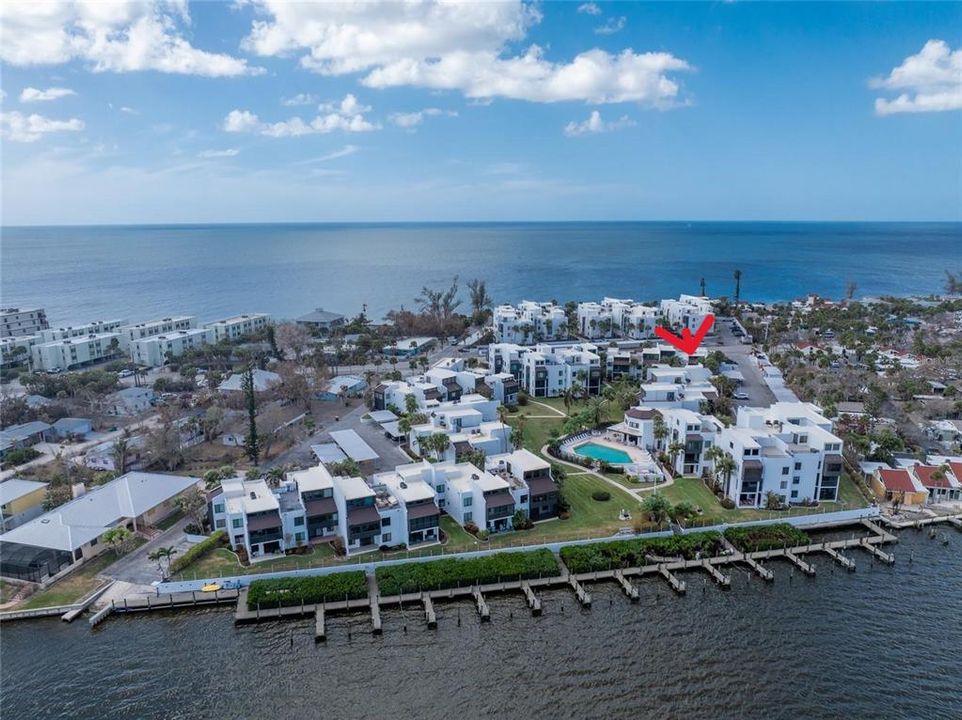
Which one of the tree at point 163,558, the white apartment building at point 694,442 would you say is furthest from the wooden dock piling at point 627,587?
the tree at point 163,558

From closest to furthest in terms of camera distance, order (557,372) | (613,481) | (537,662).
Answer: (537,662), (613,481), (557,372)

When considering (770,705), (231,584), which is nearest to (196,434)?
(231,584)

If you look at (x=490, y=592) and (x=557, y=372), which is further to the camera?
(x=557, y=372)

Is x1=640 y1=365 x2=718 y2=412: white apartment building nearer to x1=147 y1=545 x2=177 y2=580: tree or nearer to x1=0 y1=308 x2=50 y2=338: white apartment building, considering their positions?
x1=147 y1=545 x2=177 y2=580: tree

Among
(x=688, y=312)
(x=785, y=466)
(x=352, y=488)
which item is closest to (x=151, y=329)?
(x=352, y=488)

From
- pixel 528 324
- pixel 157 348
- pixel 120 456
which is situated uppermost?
pixel 528 324

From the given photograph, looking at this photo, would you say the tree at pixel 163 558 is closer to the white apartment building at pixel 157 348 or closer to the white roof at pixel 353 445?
the white roof at pixel 353 445

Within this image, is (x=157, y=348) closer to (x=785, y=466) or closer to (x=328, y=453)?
(x=328, y=453)
